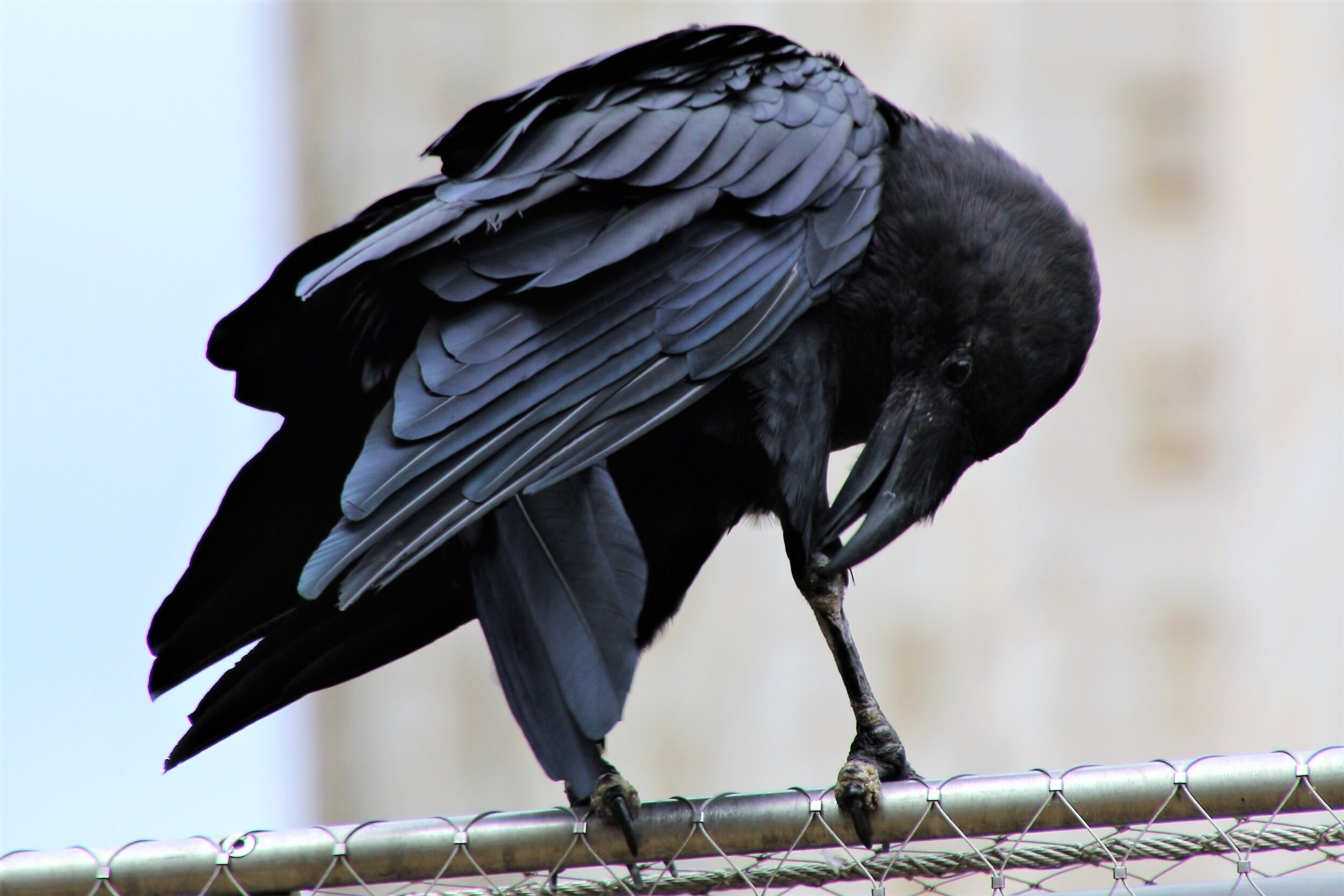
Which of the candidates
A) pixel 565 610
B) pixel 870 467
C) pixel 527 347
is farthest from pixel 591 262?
pixel 870 467

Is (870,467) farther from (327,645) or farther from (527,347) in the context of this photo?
(327,645)

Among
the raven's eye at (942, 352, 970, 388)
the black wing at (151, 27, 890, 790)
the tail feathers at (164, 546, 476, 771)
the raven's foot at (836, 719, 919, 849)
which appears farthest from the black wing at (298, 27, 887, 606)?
the raven's foot at (836, 719, 919, 849)

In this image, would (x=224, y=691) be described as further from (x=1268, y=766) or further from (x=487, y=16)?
(x=487, y=16)

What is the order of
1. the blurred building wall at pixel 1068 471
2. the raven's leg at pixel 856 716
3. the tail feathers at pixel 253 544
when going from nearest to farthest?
the raven's leg at pixel 856 716, the tail feathers at pixel 253 544, the blurred building wall at pixel 1068 471

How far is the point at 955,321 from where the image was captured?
8.30ft

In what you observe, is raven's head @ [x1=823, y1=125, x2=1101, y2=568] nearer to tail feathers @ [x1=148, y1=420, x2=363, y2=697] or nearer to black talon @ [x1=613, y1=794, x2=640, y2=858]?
black talon @ [x1=613, y1=794, x2=640, y2=858]

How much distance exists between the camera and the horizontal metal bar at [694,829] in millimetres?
1531

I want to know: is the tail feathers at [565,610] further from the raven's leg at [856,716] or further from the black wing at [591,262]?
the raven's leg at [856,716]

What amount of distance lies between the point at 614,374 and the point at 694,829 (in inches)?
28.1

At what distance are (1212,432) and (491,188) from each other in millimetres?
5129

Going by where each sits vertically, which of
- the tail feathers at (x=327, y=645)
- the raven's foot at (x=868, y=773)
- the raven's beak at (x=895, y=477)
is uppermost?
the raven's beak at (x=895, y=477)

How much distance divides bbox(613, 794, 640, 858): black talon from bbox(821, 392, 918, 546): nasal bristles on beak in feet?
2.47

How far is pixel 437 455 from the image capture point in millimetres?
1993

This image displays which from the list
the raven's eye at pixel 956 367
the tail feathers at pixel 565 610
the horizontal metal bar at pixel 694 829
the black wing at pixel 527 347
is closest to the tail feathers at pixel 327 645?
the black wing at pixel 527 347
